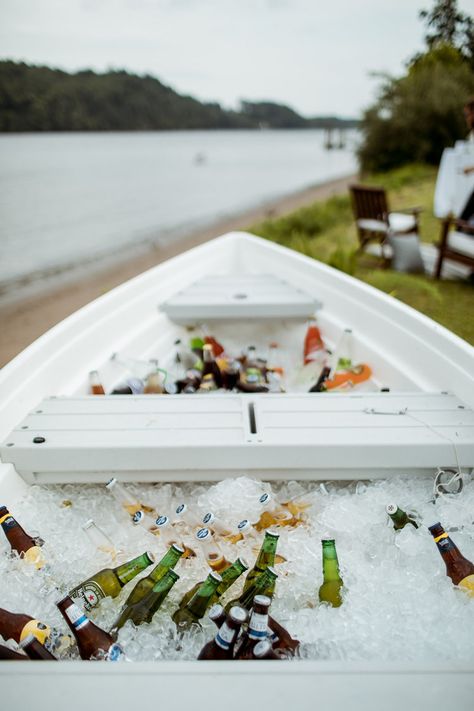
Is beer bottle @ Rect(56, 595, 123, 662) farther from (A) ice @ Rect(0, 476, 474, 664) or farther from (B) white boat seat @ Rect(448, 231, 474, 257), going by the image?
(B) white boat seat @ Rect(448, 231, 474, 257)

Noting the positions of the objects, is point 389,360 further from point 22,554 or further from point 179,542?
point 22,554

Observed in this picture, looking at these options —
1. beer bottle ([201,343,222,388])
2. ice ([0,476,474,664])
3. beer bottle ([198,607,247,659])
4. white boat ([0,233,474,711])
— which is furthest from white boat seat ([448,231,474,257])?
beer bottle ([198,607,247,659])

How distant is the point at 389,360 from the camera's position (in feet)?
7.29

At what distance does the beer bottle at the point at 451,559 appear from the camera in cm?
120

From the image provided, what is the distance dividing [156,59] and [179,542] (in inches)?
1425

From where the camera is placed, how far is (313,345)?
106 inches

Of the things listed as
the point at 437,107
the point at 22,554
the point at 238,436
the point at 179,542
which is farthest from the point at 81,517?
the point at 437,107

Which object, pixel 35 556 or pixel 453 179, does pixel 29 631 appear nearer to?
pixel 35 556

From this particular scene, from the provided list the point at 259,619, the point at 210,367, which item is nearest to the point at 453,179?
the point at 210,367

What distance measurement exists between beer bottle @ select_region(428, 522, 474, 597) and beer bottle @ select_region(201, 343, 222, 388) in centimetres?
130

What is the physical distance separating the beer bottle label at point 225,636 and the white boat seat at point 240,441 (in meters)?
0.56

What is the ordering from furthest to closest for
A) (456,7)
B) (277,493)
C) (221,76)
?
1. (221,76)
2. (456,7)
3. (277,493)

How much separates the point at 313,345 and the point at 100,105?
47.4 m

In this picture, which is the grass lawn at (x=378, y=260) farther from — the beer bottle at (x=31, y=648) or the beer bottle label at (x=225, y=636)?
the beer bottle at (x=31, y=648)
